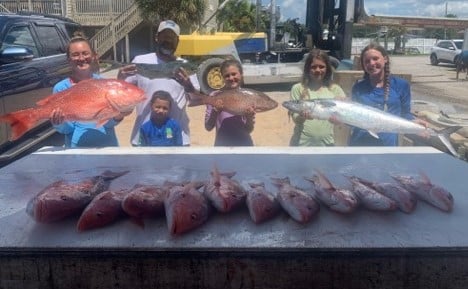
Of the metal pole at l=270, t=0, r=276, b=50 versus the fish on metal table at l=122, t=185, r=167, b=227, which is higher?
the metal pole at l=270, t=0, r=276, b=50

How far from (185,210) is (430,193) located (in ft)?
4.46

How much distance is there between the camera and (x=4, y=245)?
2.33 m

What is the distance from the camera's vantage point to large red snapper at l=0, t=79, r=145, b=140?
344 cm

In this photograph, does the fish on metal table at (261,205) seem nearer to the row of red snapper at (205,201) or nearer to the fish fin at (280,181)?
the row of red snapper at (205,201)

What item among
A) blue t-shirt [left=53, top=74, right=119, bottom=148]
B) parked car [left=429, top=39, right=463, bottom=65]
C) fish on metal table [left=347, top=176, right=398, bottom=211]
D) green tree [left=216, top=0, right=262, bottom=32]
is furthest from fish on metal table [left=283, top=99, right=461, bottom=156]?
parked car [left=429, top=39, right=463, bottom=65]

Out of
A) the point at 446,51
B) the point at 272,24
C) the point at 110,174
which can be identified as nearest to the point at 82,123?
the point at 110,174

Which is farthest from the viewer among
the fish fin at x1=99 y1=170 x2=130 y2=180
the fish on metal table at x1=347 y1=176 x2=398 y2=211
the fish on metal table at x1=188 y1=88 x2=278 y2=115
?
the fish on metal table at x1=188 y1=88 x2=278 y2=115

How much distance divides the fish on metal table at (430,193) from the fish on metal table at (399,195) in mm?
52

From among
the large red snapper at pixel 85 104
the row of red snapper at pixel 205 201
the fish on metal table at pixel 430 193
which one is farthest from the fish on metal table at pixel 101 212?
the fish on metal table at pixel 430 193

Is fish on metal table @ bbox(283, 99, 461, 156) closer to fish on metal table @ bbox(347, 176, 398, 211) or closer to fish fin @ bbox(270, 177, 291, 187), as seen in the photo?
fish fin @ bbox(270, 177, 291, 187)

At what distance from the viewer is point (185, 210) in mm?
2424

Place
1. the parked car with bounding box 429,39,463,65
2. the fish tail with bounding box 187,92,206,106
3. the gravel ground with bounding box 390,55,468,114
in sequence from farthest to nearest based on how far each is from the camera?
1. the parked car with bounding box 429,39,463,65
2. the gravel ground with bounding box 390,55,468,114
3. the fish tail with bounding box 187,92,206,106

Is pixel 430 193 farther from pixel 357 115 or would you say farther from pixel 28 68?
pixel 28 68

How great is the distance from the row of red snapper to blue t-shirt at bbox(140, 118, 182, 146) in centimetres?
149
